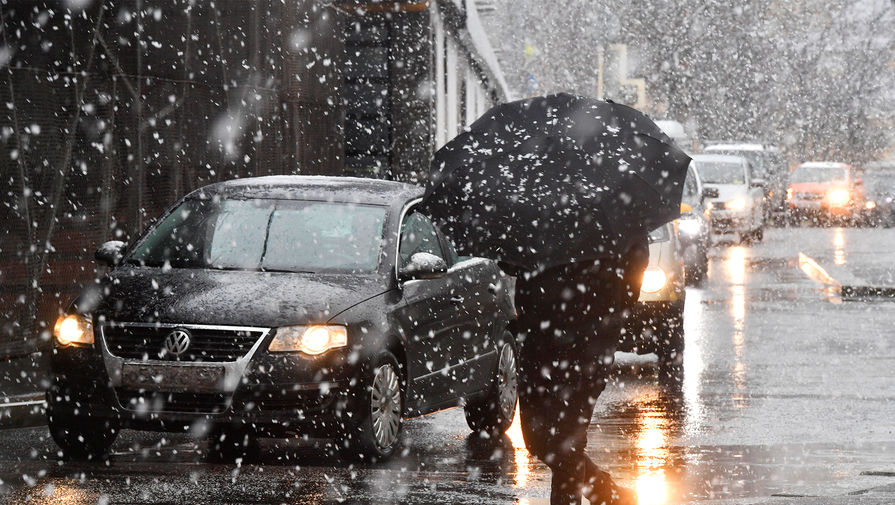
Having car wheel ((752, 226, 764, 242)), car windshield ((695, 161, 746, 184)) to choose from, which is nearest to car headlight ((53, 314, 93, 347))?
car windshield ((695, 161, 746, 184))

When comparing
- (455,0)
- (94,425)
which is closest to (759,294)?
(455,0)

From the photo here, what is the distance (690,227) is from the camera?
21.5 meters

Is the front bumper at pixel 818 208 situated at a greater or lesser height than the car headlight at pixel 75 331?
lesser

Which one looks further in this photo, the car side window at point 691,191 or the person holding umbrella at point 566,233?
the car side window at point 691,191

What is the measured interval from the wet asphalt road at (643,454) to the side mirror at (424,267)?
3.15 ft

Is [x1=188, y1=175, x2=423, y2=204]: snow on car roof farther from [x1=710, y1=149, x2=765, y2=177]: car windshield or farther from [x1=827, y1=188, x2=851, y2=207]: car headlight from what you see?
[x1=827, y1=188, x2=851, y2=207]: car headlight

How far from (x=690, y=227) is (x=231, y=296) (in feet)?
46.4

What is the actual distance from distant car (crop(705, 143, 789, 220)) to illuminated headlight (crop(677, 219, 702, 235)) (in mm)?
19145

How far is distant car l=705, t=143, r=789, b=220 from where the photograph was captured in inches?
1642

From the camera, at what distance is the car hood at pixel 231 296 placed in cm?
790

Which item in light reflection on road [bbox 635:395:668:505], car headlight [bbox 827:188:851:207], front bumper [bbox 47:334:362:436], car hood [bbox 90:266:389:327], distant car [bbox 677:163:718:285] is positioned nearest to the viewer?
light reflection on road [bbox 635:395:668:505]

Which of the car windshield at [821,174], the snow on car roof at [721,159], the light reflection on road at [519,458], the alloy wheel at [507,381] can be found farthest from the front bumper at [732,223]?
the alloy wheel at [507,381]

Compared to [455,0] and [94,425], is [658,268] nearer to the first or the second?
[94,425]

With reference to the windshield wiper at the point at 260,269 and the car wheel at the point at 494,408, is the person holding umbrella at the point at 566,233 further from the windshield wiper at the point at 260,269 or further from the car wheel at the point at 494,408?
the car wheel at the point at 494,408
